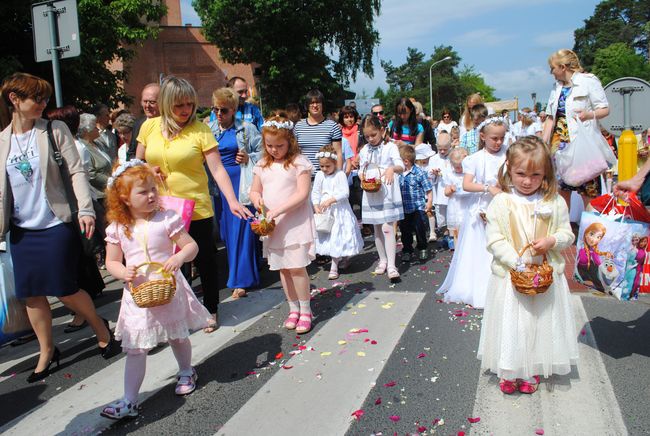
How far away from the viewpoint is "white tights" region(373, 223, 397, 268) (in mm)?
6297

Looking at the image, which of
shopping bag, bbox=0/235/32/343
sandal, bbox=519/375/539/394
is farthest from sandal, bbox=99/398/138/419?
sandal, bbox=519/375/539/394

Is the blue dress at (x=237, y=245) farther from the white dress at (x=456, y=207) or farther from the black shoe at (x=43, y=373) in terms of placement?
the white dress at (x=456, y=207)

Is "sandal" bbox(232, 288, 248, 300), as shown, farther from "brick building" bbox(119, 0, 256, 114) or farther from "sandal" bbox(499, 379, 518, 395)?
"brick building" bbox(119, 0, 256, 114)

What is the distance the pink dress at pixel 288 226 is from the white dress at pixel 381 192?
182cm

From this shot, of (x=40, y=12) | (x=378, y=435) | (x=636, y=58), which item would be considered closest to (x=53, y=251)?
(x=378, y=435)

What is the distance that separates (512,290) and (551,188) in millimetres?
686

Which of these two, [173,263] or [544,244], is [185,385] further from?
[544,244]

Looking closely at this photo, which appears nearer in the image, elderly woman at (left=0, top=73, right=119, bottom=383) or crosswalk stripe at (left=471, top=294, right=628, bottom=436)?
crosswalk stripe at (left=471, top=294, right=628, bottom=436)

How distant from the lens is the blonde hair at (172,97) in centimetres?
431

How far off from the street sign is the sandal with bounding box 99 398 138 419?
4.84 metres

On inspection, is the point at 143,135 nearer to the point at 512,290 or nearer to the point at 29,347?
the point at 29,347

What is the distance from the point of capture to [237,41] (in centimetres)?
3359

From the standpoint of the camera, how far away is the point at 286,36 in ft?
107

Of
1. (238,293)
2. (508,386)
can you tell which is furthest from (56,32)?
(508,386)
